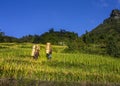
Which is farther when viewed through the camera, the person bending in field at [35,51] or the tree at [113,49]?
the tree at [113,49]

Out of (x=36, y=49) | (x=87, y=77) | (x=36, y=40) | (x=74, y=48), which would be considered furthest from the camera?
(x=36, y=40)

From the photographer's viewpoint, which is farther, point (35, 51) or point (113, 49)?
point (113, 49)

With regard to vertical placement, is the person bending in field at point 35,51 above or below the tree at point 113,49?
below

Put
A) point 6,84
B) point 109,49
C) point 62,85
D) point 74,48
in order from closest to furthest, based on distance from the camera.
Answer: point 6,84 < point 62,85 < point 109,49 < point 74,48

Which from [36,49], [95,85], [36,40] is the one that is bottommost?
[95,85]

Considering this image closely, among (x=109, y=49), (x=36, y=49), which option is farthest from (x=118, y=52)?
(x=36, y=49)

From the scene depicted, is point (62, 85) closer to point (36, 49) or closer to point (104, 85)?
point (104, 85)

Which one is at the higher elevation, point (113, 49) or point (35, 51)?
point (113, 49)

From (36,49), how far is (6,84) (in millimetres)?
11694

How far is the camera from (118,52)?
26406 mm

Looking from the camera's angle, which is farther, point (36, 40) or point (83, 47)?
point (36, 40)

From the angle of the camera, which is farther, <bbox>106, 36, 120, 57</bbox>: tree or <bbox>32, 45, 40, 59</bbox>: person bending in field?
<bbox>106, 36, 120, 57</bbox>: tree

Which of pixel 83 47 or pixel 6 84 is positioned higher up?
pixel 83 47

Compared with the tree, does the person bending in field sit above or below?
below
